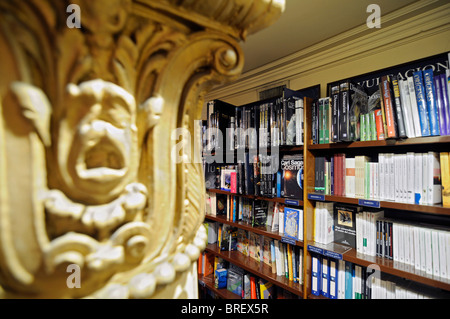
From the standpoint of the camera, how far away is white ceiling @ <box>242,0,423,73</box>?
1.48 m

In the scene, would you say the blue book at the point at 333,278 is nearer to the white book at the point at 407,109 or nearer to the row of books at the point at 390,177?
the row of books at the point at 390,177

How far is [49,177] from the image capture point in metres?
0.28

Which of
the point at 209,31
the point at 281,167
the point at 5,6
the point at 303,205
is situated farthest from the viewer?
the point at 281,167

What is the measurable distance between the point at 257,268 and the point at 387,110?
1608 mm

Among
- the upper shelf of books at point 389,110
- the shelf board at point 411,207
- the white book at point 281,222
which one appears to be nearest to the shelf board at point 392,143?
the upper shelf of books at point 389,110

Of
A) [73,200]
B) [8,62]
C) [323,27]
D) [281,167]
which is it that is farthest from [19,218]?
[323,27]

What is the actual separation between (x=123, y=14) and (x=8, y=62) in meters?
0.15

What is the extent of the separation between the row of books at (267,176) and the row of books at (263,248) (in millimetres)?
456

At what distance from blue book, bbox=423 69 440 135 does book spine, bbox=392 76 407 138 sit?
12 cm

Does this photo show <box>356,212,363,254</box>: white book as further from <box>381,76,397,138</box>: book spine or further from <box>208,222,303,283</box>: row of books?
<box>381,76,397,138</box>: book spine

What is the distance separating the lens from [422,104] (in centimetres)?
122

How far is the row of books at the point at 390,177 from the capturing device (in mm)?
1191

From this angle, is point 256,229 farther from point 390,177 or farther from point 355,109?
point 355,109

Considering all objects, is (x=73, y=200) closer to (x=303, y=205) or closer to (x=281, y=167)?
(x=303, y=205)
